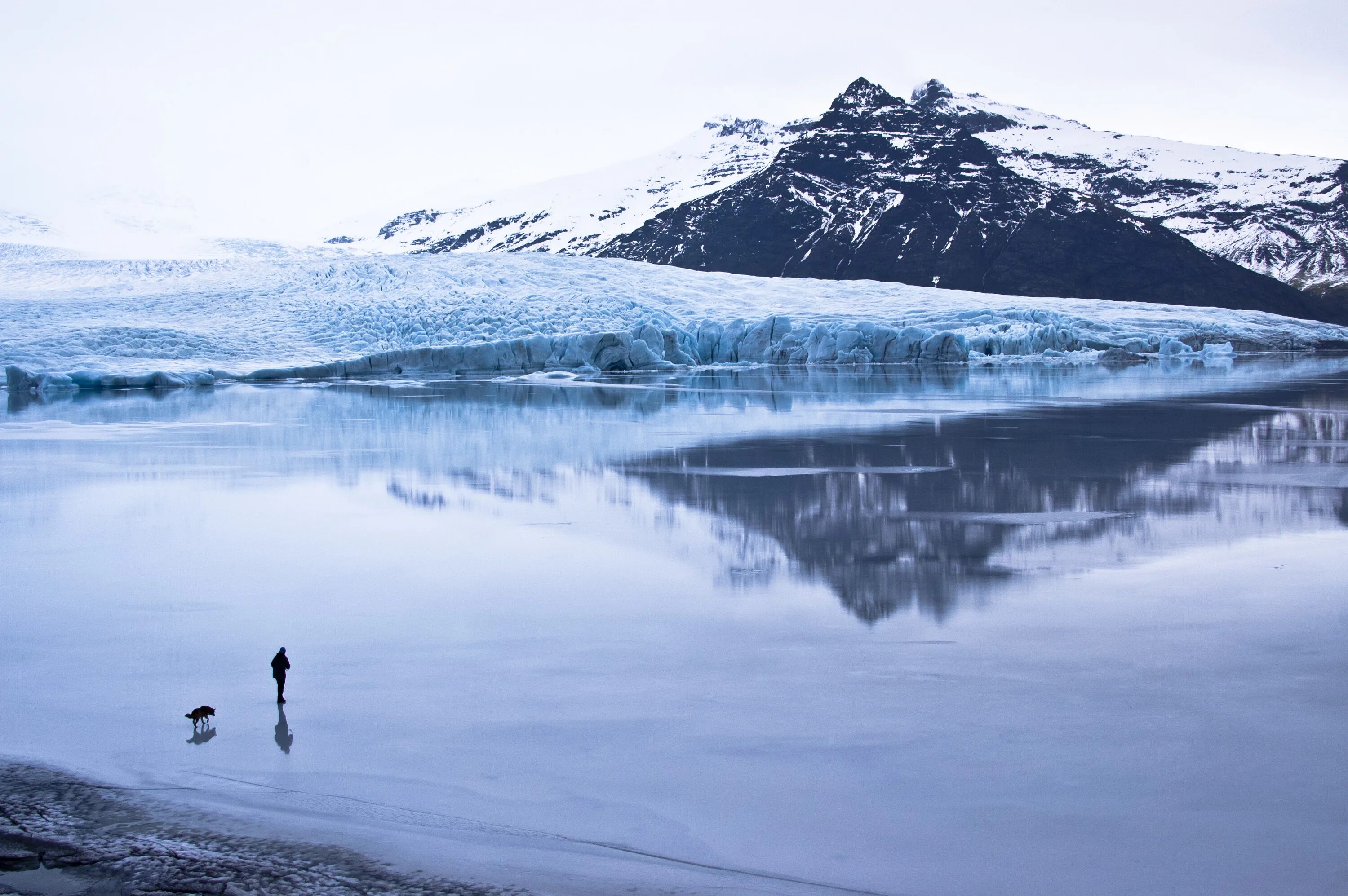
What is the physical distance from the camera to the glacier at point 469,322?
2747 cm

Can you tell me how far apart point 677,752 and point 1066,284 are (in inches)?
4672

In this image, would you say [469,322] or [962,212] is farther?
[962,212]

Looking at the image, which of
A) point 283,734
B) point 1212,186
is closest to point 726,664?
point 283,734

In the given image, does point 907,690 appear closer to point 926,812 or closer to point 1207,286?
point 926,812

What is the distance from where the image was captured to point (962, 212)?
12862cm

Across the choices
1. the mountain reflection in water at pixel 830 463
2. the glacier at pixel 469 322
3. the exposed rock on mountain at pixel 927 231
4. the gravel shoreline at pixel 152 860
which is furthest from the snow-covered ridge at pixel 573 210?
the gravel shoreline at pixel 152 860

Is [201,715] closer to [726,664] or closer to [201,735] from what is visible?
[201,735]

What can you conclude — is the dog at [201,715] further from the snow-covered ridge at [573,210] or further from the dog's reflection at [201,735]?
the snow-covered ridge at [573,210]

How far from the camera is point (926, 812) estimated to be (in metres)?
3.08

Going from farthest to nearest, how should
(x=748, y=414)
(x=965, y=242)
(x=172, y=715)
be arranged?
(x=965, y=242), (x=748, y=414), (x=172, y=715)

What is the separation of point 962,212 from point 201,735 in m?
132

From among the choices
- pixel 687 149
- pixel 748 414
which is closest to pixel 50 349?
pixel 748 414

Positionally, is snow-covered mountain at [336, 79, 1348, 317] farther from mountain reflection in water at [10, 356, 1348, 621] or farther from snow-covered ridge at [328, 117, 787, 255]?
mountain reflection in water at [10, 356, 1348, 621]

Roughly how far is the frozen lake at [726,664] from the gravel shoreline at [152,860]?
0.09 metres
